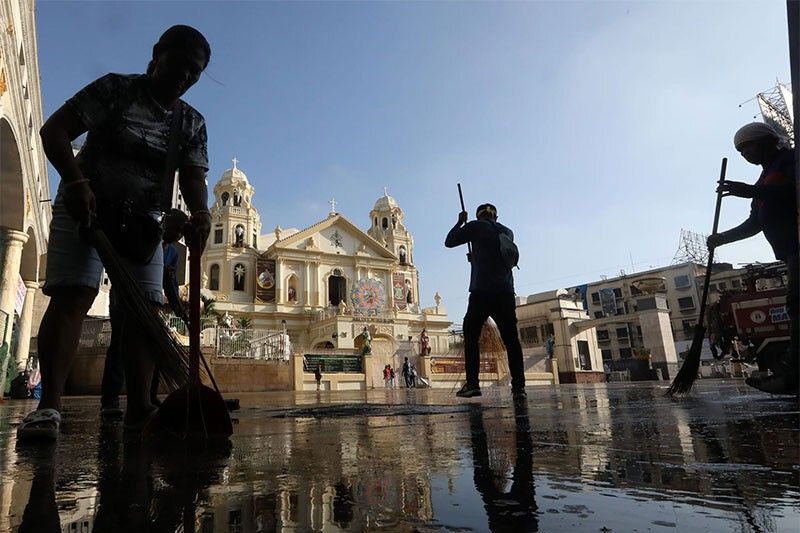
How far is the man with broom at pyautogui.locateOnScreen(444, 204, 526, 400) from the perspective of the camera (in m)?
4.23

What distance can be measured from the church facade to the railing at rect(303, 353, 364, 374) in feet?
27.3

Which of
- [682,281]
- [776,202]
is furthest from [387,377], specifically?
[682,281]

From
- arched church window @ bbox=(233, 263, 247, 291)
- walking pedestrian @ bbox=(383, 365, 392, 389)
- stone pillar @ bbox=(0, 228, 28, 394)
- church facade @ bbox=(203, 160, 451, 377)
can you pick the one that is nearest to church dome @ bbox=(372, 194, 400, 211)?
church facade @ bbox=(203, 160, 451, 377)

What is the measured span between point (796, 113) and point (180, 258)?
13.8 ft

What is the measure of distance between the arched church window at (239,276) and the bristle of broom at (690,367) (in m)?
34.0

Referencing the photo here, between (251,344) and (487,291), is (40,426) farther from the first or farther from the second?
(251,344)

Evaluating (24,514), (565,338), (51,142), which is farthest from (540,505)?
(565,338)

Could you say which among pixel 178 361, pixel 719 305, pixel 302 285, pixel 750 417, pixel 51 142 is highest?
pixel 302 285

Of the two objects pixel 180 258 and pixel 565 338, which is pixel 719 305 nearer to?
pixel 180 258

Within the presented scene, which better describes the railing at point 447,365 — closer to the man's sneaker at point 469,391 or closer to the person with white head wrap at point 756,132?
the man's sneaker at point 469,391

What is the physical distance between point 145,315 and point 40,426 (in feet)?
1.57

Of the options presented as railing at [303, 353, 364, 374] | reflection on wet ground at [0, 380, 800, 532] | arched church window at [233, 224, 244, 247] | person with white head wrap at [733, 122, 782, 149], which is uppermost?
arched church window at [233, 224, 244, 247]

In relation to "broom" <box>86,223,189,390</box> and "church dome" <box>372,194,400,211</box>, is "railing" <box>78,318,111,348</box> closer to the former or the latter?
"broom" <box>86,223,189,390</box>

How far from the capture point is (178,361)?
72.7 inches
